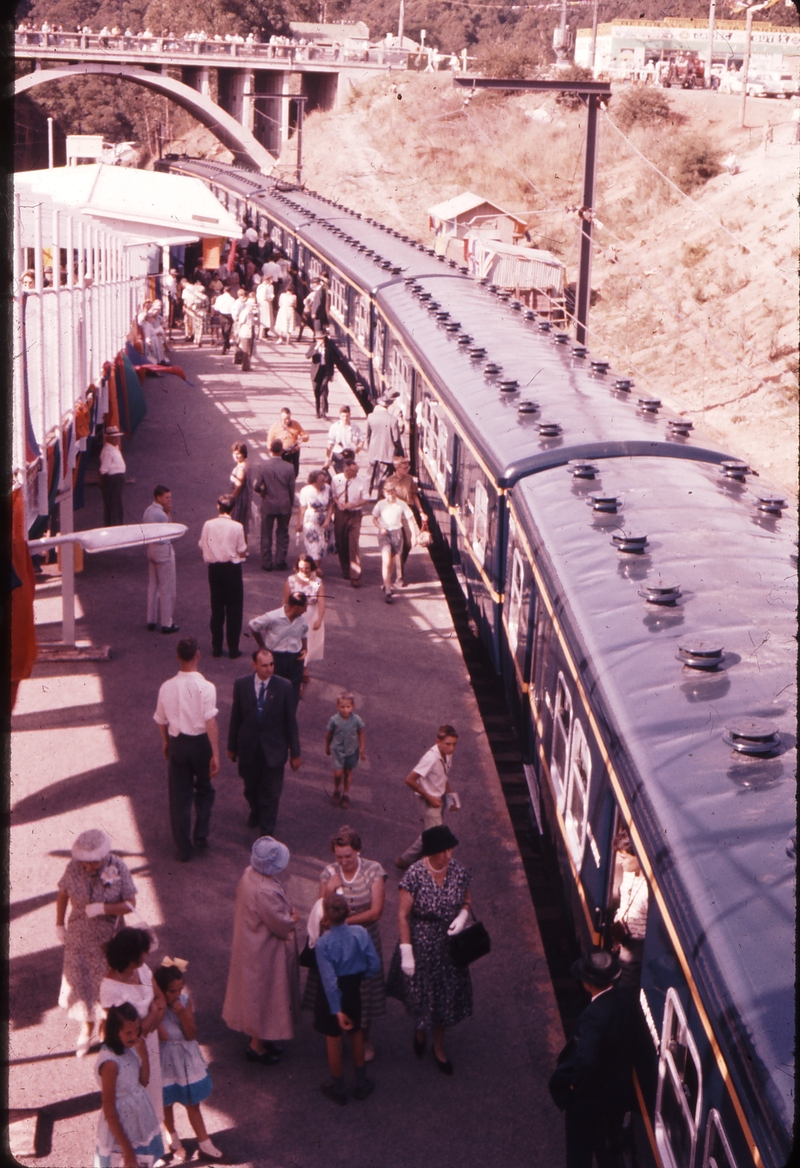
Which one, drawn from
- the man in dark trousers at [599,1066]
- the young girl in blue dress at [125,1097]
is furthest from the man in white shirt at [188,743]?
the man in dark trousers at [599,1066]

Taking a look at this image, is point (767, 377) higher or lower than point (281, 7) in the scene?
lower

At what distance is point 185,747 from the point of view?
341 inches

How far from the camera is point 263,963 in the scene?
271 inches

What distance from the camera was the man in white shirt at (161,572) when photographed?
12.6 meters

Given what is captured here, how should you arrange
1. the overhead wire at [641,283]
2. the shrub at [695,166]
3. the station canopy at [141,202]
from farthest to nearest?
the shrub at [695,166] → the station canopy at [141,202] → the overhead wire at [641,283]

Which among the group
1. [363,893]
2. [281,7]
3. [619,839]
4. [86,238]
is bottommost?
[363,893]

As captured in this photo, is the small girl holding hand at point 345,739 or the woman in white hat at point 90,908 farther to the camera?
the small girl holding hand at point 345,739

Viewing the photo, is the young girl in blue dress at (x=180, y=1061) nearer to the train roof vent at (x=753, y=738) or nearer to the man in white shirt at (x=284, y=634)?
the train roof vent at (x=753, y=738)

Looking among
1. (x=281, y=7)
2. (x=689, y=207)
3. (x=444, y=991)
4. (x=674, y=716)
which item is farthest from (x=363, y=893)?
(x=281, y=7)

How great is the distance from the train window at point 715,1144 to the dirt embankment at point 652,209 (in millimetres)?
11563

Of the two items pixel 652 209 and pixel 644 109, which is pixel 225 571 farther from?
pixel 644 109

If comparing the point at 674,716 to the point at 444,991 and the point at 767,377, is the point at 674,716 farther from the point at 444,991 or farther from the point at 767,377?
the point at 767,377

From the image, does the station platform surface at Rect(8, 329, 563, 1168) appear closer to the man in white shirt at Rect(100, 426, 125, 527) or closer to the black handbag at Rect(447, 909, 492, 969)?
the man in white shirt at Rect(100, 426, 125, 527)

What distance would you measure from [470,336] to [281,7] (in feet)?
307
